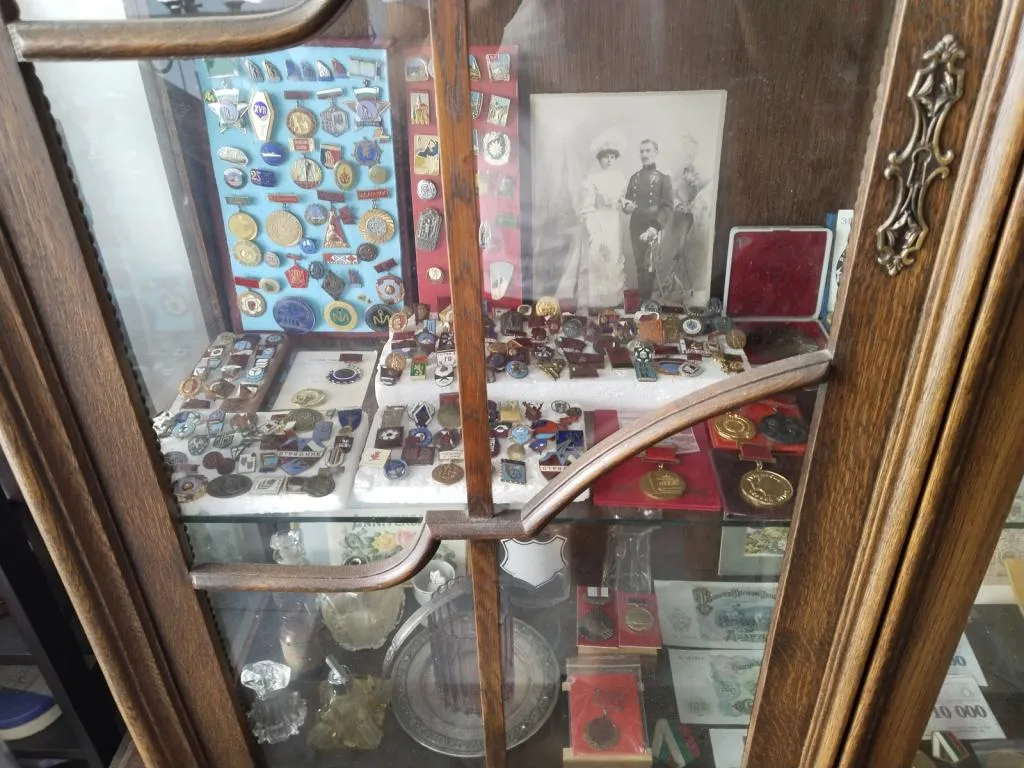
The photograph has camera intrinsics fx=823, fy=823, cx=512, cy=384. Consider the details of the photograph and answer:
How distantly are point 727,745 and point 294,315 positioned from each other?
0.47 meters

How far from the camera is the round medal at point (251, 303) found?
19.6 inches

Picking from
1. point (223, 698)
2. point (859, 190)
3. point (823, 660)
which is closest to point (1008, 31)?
point (859, 190)

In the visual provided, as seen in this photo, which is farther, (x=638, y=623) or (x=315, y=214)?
(x=638, y=623)

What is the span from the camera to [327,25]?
408 mm

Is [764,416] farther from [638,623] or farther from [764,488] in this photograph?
[638,623]

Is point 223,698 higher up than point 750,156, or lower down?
lower down

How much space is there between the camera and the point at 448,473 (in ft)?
1.69

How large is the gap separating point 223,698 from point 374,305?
0.34 metres

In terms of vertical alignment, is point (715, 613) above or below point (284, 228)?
below

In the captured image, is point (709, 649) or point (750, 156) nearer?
point (750, 156)

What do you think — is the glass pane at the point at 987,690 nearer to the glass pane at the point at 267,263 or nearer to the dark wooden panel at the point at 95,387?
the glass pane at the point at 267,263

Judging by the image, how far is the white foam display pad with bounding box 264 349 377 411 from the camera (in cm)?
51

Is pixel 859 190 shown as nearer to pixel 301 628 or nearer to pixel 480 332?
pixel 480 332

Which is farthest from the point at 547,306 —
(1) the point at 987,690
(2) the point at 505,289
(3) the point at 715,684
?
(1) the point at 987,690
